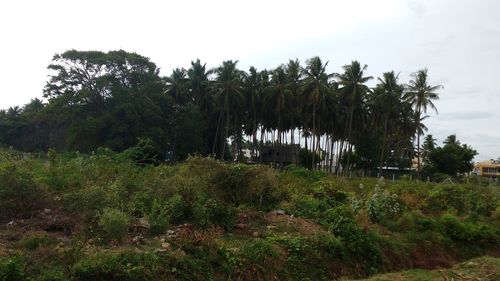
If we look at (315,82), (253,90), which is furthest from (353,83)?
(253,90)

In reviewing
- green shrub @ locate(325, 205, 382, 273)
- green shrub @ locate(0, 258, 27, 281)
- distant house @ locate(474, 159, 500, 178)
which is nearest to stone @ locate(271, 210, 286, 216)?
green shrub @ locate(325, 205, 382, 273)

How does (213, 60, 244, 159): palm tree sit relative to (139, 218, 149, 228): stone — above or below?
above

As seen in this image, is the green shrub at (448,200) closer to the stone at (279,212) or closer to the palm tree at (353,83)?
the stone at (279,212)

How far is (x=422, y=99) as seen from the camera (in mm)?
51219

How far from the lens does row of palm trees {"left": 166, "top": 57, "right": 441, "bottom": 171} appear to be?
168ft

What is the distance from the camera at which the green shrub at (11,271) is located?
5.68 meters

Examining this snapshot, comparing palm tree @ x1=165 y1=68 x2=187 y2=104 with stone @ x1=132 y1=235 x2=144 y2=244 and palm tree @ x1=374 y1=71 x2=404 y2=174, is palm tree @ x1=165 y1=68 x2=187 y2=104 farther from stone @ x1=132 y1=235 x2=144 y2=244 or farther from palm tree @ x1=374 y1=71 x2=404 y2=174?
stone @ x1=132 y1=235 x2=144 y2=244

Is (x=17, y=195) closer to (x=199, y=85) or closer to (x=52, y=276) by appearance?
(x=52, y=276)

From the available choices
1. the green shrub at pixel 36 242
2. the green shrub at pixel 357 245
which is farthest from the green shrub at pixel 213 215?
the green shrub at pixel 36 242

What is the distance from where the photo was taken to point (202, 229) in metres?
9.29

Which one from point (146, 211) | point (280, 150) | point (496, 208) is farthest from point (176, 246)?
point (280, 150)

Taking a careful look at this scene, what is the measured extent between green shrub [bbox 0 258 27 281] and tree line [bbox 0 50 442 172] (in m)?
37.6

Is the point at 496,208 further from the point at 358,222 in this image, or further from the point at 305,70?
the point at 305,70

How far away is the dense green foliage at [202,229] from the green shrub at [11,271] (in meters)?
0.01
